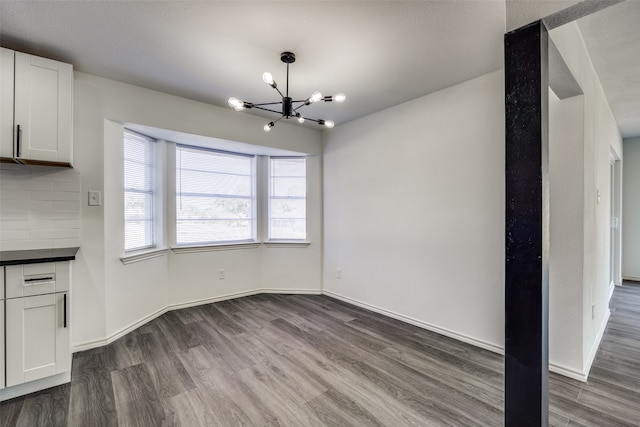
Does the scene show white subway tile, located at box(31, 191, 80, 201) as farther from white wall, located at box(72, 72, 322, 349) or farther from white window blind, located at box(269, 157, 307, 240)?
white window blind, located at box(269, 157, 307, 240)

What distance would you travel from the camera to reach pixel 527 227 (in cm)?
131

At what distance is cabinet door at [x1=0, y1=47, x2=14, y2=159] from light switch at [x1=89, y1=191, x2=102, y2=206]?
63 cm

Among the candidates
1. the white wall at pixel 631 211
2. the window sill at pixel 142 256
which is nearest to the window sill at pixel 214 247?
the window sill at pixel 142 256

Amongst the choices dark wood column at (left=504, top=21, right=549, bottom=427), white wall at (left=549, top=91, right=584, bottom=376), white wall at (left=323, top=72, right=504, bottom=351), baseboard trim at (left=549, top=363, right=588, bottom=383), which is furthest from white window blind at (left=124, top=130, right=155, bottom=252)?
baseboard trim at (left=549, top=363, right=588, bottom=383)

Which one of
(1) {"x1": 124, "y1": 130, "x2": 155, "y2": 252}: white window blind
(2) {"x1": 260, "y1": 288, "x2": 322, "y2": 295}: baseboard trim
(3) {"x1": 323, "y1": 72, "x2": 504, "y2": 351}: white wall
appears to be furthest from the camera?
(2) {"x1": 260, "y1": 288, "x2": 322, "y2": 295}: baseboard trim

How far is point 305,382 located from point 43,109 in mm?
2962

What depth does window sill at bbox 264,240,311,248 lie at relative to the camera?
438 cm

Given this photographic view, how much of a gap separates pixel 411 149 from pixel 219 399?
2.97 metres

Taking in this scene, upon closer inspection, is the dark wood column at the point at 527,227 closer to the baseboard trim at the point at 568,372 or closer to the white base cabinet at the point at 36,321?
the baseboard trim at the point at 568,372

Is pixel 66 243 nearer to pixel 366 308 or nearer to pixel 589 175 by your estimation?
→ pixel 366 308

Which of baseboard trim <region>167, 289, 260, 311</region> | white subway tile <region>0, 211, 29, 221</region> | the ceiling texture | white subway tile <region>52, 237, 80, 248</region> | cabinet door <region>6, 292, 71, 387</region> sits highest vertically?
the ceiling texture

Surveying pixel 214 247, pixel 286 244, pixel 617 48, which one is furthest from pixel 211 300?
pixel 617 48

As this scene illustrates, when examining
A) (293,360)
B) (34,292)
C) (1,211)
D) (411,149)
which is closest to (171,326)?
(34,292)

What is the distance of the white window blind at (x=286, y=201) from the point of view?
4457 millimetres
